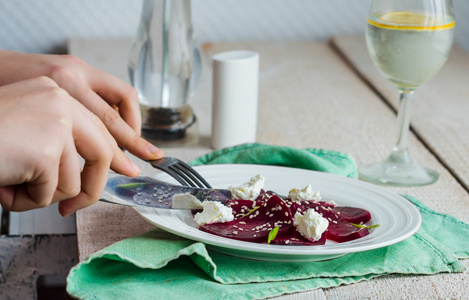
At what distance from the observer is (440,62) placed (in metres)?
0.88

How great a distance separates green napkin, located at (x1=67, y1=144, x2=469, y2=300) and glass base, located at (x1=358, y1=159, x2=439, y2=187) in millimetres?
222

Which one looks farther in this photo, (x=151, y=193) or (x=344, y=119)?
(x=344, y=119)

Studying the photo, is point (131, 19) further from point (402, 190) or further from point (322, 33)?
point (402, 190)

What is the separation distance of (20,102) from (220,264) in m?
0.25

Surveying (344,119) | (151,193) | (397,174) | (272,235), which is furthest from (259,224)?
(344,119)

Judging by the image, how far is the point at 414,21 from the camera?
86 cm

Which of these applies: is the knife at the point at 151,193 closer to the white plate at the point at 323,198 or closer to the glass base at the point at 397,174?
the white plate at the point at 323,198

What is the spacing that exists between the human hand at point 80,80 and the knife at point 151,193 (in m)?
0.07

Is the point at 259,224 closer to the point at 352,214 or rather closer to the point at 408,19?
the point at 352,214

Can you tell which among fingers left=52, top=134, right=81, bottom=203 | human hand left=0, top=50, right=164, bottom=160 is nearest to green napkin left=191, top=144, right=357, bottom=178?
human hand left=0, top=50, right=164, bottom=160

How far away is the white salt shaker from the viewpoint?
3.35 ft

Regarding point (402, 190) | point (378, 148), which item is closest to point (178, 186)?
point (402, 190)

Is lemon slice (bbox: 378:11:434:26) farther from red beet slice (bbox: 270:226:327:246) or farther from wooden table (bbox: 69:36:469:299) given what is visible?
red beet slice (bbox: 270:226:327:246)

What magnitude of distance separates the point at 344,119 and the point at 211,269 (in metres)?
0.69
